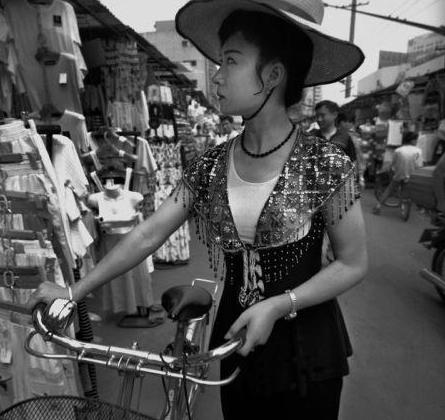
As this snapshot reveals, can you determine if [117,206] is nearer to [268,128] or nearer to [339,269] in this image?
[268,128]

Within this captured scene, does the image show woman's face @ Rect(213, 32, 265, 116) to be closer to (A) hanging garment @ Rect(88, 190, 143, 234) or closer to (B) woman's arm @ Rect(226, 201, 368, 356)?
(B) woman's arm @ Rect(226, 201, 368, 356)

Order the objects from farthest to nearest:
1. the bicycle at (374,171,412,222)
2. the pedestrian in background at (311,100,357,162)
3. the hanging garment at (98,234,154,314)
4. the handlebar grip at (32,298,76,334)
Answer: the bicycle at (374,171,412,222)
the pedestrian in background at (311,100,357,162)
the hanging garment at (98,234,154,314)
the handlebar grip at (32,298,76,334)

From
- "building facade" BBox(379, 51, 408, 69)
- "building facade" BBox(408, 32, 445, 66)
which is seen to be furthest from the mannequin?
"building facade" BBox(379, 51, 408, 69)

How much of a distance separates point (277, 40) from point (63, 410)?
104 centimetres

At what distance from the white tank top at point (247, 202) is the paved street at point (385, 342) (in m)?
1.70

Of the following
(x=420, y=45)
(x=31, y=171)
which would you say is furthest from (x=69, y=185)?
(x=420, y=45)

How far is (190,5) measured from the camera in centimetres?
115

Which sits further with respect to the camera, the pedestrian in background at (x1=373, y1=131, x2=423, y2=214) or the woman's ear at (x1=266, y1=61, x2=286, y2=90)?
the pedestrian in background at (x1=373, y1=131, x2=423, y2=214)

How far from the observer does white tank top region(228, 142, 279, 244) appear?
1126 mm

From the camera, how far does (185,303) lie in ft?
3.38

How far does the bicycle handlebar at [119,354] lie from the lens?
880 millimetres

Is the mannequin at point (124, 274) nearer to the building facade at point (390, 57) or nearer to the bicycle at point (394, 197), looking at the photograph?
the bicycle at point (394, 197)

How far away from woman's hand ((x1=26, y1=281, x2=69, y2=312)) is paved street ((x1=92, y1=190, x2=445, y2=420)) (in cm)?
160

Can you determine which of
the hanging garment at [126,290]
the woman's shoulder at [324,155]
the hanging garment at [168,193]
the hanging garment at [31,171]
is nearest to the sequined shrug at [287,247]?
the woman's shoulder at [324,155]
